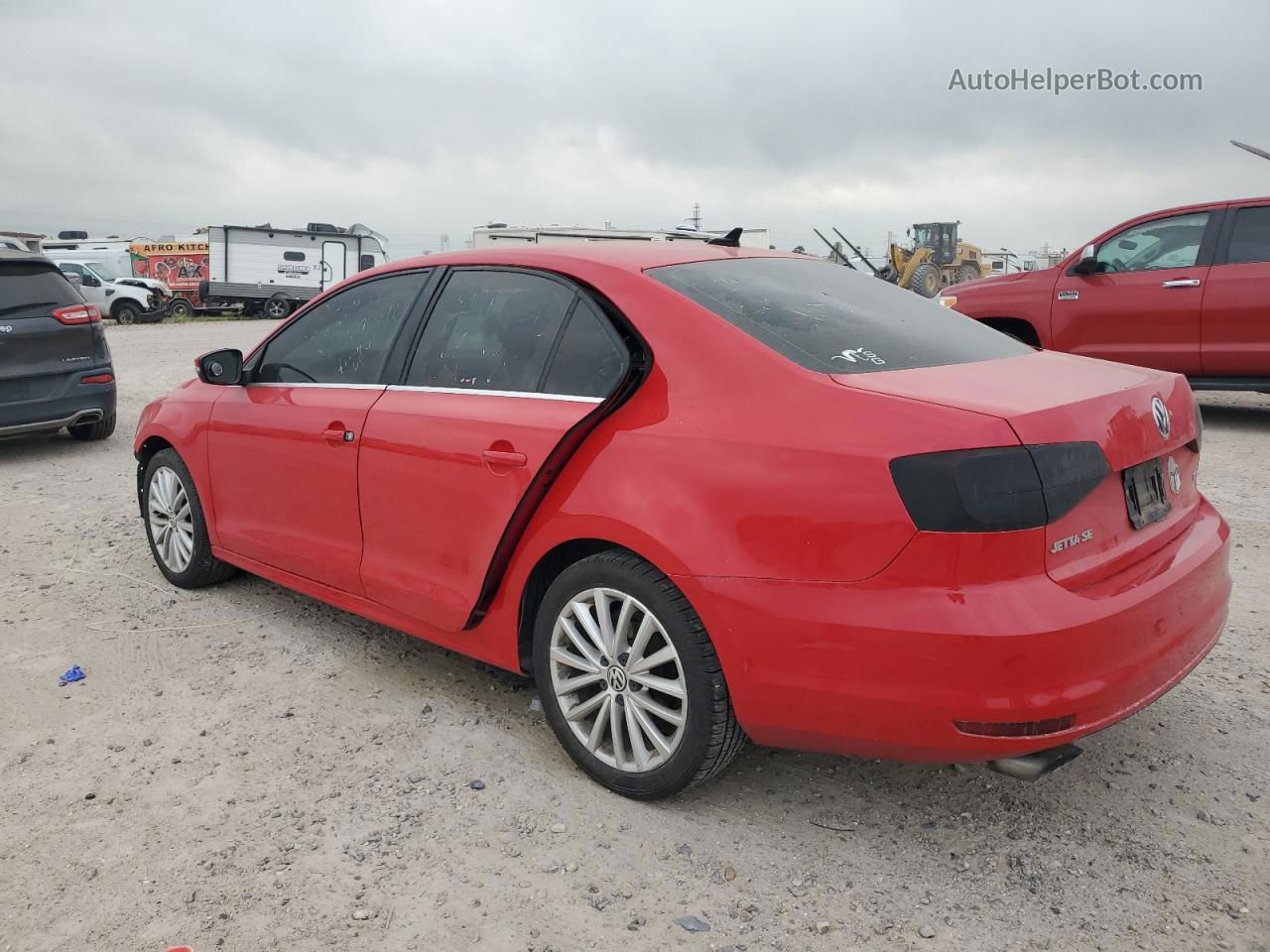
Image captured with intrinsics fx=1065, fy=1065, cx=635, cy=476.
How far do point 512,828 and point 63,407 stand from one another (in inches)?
281

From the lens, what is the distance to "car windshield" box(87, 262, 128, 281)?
29.2 m

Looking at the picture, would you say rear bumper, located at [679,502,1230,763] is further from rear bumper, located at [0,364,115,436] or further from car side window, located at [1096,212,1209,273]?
rear bumper, located at [0,364,115,436]

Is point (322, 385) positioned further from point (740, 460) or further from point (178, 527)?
point (740, 460)

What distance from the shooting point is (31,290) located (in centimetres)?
841

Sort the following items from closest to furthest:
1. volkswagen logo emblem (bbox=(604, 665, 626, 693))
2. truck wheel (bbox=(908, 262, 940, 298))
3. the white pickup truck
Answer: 1. volkswagen logo emblem (bbox=(604, 665, 626, 693))
2. the white pickup truck
3. truck wheel (bbox=(908, 262, 940, 298))

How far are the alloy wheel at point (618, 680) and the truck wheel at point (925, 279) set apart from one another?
28.8 metres

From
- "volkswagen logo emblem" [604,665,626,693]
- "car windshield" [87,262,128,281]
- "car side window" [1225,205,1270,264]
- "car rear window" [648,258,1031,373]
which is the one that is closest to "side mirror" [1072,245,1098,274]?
"car side window" [1225,205,1270,264]

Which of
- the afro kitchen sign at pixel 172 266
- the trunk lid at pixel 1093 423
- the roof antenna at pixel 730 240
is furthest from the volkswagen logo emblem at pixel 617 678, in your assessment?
the afro kitchen sign at pixel 172 266

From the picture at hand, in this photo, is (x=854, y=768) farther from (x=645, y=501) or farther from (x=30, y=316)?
(x=30, y=316)

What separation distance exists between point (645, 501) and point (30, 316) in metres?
7.40

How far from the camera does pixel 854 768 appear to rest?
10.5 ft

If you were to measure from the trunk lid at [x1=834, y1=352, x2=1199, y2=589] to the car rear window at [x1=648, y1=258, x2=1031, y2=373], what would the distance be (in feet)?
0.38

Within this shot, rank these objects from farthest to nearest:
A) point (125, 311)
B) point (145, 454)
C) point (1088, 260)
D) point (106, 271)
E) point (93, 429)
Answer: point (106, 271), point (125, 311), point (93, 429), point (1088, 260), point (145, 454)

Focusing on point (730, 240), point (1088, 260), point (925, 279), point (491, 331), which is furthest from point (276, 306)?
point (491, 331)
